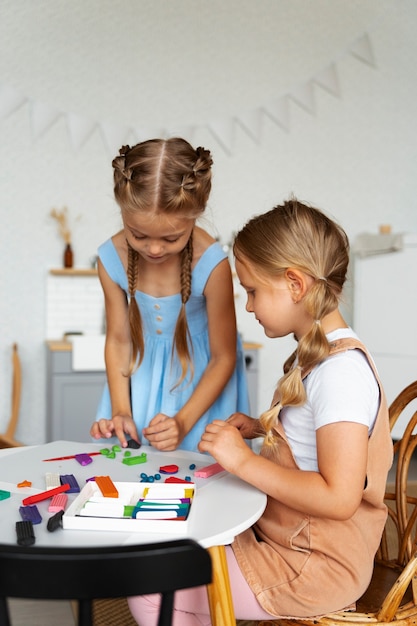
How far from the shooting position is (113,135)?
361cm

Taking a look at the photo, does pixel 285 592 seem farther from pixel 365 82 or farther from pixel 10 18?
pixel 365 82

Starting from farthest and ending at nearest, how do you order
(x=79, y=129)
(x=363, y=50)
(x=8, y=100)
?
1. (x=363, y=50)
2. (x=79, y=129)
3. (x=8, y=100)

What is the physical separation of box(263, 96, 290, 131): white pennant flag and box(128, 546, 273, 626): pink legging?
3.15 metres

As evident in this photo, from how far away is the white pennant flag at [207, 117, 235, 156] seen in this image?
3.75 meters

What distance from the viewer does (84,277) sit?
142 inches

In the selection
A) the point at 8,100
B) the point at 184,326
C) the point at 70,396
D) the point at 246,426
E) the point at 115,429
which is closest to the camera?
the point at 246,426

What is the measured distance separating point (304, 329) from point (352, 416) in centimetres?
22

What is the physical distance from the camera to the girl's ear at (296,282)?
1144mm

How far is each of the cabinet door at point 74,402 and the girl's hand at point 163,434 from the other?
184 centimetres

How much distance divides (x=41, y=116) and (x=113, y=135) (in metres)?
0.38

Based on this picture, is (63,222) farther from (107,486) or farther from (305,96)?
(107,486)

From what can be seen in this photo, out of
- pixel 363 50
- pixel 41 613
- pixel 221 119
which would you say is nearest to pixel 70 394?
pixel 41 613

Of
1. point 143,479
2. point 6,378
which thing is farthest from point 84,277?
point 143,479

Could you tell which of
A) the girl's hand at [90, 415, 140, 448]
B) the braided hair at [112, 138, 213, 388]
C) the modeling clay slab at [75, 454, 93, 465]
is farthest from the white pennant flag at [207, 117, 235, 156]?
the modeling clay slab at [75, 454, 93, 465]
